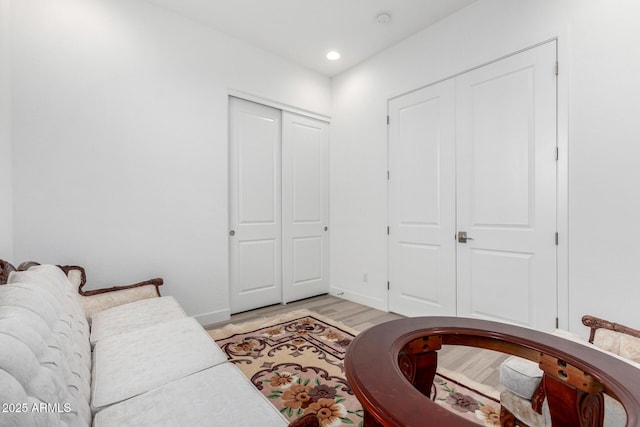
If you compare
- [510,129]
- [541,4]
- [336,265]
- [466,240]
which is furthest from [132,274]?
[541,4]

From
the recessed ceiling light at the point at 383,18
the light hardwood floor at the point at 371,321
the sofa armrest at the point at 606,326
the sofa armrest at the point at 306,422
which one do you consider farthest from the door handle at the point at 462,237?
the sofa armrest at the point at 306,422

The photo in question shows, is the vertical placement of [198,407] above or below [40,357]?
below

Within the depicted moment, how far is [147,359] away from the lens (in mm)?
1371

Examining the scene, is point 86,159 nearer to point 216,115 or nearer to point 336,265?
point 216,115

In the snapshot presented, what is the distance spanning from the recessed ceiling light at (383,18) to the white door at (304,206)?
1409mm

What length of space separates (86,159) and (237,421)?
240 centimetres

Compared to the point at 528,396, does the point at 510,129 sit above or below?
above

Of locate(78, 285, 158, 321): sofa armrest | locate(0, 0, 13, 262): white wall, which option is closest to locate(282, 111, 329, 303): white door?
locate(78, 285, 158, 321): sofa armrest

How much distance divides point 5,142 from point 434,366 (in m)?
2.93

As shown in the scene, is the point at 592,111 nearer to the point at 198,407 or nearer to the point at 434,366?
the point at 434,366

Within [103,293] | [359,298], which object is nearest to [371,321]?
[359,298]

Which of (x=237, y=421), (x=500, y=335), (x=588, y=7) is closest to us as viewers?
(x=237, y=421)

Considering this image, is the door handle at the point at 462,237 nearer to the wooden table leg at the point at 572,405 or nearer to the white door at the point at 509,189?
the white door at the point at 509,189

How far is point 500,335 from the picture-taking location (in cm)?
115
